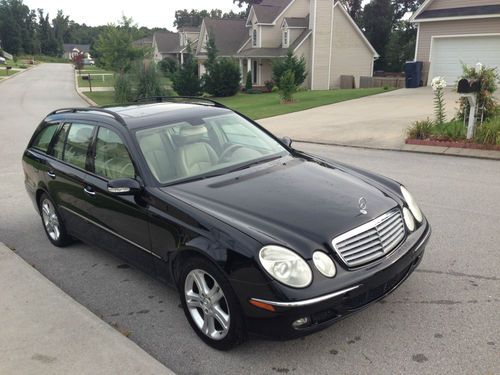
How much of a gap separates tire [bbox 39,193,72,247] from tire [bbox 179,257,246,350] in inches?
93.5

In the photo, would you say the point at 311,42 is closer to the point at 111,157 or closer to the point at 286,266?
the point at 111,157

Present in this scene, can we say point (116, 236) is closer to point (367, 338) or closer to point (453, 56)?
point (367, 338)

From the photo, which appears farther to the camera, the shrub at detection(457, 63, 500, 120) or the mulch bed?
the shrub at detection(457, 63, 500, 120)

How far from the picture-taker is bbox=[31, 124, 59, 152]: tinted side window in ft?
17.7

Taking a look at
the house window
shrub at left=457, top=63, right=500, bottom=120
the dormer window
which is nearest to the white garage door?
shrub at left=457, top=63, right=500, bottom=120

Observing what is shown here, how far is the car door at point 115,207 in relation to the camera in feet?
12.6

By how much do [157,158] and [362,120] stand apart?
1174 cm

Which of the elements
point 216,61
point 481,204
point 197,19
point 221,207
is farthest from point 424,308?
point 197,19

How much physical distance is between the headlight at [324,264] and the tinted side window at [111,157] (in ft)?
5.85

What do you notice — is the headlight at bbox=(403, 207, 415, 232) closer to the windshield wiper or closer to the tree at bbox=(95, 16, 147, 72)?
the windshield wiper

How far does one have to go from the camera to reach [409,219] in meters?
3.71

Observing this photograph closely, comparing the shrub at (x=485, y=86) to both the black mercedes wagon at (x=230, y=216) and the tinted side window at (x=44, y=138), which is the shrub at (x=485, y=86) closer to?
the black mercedes wagon at (x=230, y=216)

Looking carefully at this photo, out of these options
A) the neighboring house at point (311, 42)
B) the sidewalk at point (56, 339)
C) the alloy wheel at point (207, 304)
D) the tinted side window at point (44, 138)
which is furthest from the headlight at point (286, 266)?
the neighboring house at point (311, 42)

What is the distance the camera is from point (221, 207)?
3375 mm
